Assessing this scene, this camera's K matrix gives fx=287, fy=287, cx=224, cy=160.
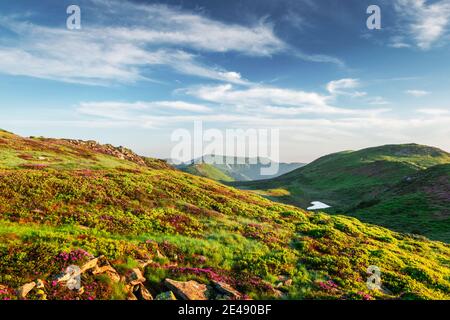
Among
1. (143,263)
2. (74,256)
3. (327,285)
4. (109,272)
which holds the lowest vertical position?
(327,285)

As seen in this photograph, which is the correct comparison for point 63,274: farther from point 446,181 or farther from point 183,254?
point 446,181

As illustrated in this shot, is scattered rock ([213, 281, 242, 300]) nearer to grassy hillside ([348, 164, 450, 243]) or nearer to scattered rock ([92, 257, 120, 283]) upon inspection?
scattered rock ([92, 257, 120, 283])

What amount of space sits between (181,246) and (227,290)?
5.70 m

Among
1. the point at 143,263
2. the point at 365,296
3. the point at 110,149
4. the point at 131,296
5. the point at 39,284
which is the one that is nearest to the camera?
the point at 39,284

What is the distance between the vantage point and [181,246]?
18547mm

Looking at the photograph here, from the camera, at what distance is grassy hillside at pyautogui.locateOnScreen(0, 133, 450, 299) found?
13.9m

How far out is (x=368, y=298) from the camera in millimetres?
15156

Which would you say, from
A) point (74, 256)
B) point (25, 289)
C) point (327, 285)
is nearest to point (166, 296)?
point (74, 256)

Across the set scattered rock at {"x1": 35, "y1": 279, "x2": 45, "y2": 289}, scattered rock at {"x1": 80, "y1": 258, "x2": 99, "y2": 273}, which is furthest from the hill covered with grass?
scattered rock at {"x1": 35, "y1": 279, "x2": 45, "y2": 289}

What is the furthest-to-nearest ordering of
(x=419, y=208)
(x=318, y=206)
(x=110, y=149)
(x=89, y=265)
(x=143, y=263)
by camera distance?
(x=318, y=206), (x=110, y=149), (x=419, y=208), (x=143, y=263), (x=89, y=265)

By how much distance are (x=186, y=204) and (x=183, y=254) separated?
1343 cm

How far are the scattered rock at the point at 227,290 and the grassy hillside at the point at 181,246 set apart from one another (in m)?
0.56

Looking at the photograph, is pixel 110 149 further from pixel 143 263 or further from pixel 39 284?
pixel 39 284

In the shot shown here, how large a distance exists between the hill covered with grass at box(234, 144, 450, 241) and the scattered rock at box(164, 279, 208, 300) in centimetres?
4272
